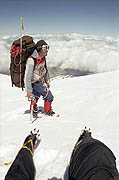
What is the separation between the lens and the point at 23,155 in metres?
2.38

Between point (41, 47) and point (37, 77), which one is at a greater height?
point (41, 47)

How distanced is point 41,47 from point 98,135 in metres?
3.03

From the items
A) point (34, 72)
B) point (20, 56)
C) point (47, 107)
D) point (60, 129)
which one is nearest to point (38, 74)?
point (34, 72)

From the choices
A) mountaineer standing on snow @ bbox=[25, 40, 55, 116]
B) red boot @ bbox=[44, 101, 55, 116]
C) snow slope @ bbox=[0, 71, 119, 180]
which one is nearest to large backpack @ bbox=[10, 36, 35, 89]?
mountaineer standing on snow @ bbox=[25, 40, 55, 116]

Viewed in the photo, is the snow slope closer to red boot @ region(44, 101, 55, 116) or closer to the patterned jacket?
red boot @ region(44, 101, 55, 116)

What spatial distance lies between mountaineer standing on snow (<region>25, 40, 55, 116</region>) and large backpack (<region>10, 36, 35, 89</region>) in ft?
0.72

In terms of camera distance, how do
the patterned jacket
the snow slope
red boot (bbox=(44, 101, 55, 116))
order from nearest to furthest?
1. the snow slope
2. the patterned jacket
3. red boot (bbox=(44, 101, 55, 116))

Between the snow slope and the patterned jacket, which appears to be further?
the patterned jacket

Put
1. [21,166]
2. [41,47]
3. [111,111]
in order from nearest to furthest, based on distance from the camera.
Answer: [21,166] < [41,47] < [111,111]

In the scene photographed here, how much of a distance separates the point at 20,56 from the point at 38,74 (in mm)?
855

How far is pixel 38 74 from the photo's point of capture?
16.7ft

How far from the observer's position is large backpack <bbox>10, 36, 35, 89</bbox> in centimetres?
458

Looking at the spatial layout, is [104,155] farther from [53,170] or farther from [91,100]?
[91,100]

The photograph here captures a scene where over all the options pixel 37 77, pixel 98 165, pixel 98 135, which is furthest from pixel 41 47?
pixel 98 165
